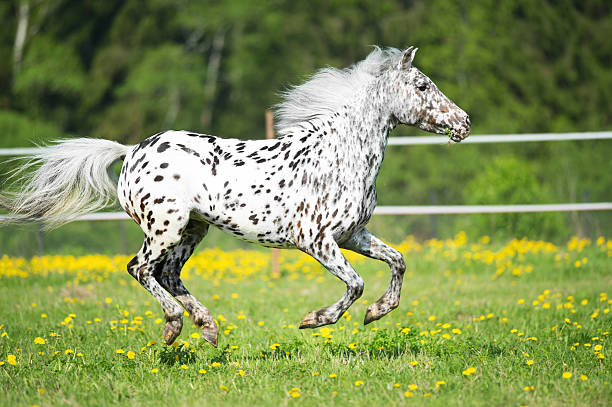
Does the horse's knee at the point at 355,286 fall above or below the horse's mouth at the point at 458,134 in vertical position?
below

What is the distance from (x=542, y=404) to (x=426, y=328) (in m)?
2.20

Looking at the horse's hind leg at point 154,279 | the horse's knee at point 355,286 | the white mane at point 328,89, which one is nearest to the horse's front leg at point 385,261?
the horse's knee at point 355,286

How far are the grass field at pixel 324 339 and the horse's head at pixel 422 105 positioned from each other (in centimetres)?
146

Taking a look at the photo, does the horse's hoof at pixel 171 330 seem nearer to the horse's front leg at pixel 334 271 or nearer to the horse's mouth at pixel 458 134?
the horse's front leg at pixel 334 271

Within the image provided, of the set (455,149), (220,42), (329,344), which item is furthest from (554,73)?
(329,344)

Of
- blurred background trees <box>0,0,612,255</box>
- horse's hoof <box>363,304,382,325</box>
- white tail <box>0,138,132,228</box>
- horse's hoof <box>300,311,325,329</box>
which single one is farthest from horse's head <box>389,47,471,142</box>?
blurred background trees <box>0,0,612,255</box>

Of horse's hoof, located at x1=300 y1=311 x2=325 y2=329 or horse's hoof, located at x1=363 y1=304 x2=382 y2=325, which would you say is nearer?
horse's hoof, located at x1=300 y1=311 x2=325 y2=329

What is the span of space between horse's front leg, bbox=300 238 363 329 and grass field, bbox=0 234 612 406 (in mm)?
287

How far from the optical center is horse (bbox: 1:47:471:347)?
4734mm

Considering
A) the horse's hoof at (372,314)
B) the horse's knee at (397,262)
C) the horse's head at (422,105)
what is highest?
the horse's head at (422,105)

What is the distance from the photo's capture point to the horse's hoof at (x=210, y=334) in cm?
475

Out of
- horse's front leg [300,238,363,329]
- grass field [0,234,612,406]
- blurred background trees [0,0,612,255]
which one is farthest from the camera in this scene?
blurred background trees [0,0,612,255]

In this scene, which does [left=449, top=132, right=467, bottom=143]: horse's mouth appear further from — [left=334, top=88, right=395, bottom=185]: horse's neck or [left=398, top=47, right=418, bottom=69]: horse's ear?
[left=398, top=47, right=418, bottom=69]: horse's ear

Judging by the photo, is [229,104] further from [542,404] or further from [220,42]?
[542,404]
